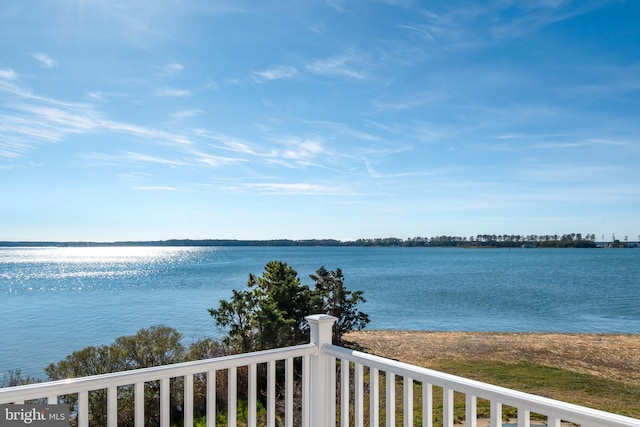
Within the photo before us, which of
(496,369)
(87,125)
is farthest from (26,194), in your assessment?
(496,369)

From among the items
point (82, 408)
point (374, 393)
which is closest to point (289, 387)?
point (374, 393)

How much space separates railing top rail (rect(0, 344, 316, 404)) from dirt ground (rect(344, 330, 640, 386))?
31.3 feet

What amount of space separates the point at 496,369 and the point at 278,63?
878 cm

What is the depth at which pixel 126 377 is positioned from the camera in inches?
73.1

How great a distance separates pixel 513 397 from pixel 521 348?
13328 mm

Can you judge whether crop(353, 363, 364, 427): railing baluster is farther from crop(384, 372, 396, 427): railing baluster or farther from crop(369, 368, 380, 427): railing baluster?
crop(384, 372, 396, 427): railing baluster

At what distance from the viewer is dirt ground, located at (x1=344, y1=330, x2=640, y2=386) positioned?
37.2 ft

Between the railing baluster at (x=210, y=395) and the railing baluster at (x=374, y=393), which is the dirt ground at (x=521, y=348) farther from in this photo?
the railing baluster at (x=210, y=395)

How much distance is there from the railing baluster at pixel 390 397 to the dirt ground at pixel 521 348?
9.44m

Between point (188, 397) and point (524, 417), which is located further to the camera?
point (188, 397)

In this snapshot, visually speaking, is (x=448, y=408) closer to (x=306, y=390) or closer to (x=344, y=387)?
(x=344, y=387)

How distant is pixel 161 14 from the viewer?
5363mm

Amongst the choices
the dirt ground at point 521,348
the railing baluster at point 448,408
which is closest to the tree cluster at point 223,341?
the dirt ground at point 521,348

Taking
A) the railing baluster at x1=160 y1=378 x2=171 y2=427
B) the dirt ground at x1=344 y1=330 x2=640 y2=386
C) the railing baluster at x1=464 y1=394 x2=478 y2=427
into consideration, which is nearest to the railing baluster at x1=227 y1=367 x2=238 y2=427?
the railing baluster at x1=160 y1=378 x2=171 y2=427
